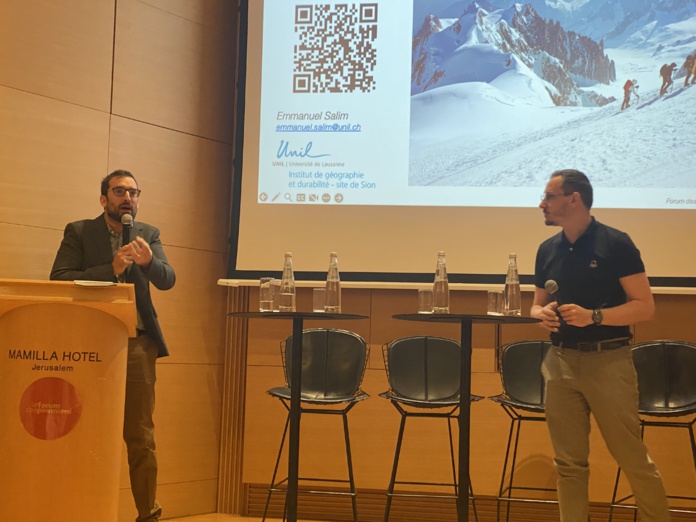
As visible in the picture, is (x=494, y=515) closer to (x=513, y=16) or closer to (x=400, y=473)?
(x=400, y=473)

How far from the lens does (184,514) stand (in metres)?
5.36

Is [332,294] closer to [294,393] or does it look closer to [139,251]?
[294,393]

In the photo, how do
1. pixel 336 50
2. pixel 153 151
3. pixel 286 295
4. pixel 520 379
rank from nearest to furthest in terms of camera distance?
pixel 286 295, pixel 520 379, pixel 153 151, pixel 336 50

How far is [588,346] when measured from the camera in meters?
3.61

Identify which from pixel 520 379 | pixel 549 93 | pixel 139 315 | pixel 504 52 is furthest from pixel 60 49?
pixel 520 379

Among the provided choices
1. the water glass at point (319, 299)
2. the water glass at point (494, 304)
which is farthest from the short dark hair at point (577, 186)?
the water glass at point (319, 299)

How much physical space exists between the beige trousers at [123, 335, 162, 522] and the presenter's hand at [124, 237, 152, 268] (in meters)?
0.47

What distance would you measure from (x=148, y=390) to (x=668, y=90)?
3.54m

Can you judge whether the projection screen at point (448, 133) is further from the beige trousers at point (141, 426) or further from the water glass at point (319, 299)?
the beige trousers at point (141, 426)

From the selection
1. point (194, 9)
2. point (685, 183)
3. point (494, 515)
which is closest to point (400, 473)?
point (494, 515)

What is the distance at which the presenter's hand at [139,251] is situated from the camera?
3732 mm

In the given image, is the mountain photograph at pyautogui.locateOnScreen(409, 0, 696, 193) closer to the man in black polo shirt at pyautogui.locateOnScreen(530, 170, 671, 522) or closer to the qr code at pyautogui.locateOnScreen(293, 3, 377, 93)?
the qr code at pyautogui.locateOnScreen(293, 3, 377, 93)

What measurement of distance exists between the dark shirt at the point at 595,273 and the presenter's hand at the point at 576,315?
0.42 feet

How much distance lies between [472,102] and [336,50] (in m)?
0.96
